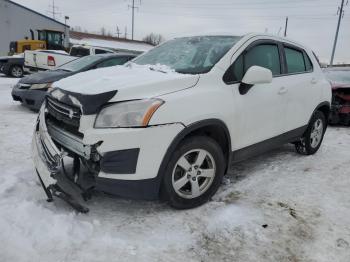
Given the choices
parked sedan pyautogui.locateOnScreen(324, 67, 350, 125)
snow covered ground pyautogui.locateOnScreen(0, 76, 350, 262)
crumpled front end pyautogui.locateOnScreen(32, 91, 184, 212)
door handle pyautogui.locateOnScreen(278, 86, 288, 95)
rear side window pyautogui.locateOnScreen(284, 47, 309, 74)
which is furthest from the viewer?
parked sedan pyautogui.locateOnScreen(324, 67, 350, 125)

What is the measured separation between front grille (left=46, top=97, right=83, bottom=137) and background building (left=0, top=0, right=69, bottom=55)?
30.8 meters

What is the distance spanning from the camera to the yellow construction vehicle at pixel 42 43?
20.5m

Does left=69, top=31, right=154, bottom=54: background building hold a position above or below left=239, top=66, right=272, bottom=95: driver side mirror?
above

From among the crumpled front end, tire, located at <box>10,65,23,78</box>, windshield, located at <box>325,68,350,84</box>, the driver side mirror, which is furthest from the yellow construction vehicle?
the driver side mirror

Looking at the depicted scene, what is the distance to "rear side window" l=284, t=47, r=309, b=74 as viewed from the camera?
14.3ft

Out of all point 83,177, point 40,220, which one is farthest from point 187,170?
point 40,220

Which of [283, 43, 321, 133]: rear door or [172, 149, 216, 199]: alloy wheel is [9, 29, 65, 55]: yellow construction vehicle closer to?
[283, 43, 321, 133]: rear door

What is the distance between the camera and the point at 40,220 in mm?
2744

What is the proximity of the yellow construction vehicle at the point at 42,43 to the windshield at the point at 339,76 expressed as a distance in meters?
17.7

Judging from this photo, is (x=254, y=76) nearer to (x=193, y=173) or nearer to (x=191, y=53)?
(x=191, y=53)

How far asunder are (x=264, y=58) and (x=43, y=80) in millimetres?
5133

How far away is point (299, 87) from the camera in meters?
4.39

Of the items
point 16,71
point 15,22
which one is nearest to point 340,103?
point 16,71

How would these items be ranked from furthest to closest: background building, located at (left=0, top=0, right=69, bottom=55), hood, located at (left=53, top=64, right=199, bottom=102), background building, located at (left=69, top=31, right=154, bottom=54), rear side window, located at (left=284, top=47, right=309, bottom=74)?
background building, located at (left=69, top=31, right=154, bottom=54) → background building, located at (left=0, top=0, right=69, bottom=55) → rear side window, located at (left=284, top=47, right=309, bottom=74) → hood, located at (left=53, top=64, right=199, bottom=102)
